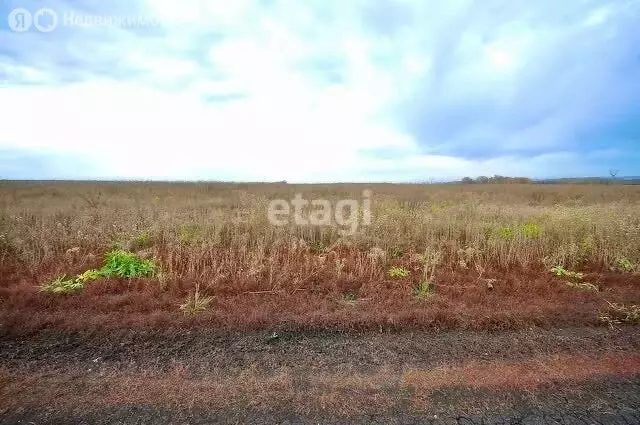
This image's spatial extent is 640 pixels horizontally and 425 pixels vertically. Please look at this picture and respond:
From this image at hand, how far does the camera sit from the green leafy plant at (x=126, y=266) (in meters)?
6.10

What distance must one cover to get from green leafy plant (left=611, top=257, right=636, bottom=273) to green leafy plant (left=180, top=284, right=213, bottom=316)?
7.37 metres

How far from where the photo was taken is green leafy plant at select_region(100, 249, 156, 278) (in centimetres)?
610

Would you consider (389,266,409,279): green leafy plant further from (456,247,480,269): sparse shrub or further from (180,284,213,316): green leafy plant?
(180,284,213,316): green leafy plant

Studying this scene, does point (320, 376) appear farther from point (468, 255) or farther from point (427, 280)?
point (468, 255)

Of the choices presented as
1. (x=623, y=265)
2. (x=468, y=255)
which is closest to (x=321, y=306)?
(x=468, y=255)

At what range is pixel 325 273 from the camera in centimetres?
633

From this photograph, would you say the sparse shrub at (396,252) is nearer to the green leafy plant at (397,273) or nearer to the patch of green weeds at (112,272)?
the green leafy plant at (397,273)

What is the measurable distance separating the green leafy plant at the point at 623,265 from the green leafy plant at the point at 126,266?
8485 millimetres

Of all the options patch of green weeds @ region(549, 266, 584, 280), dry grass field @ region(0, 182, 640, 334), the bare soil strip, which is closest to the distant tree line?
dry grass field @ region(0, 182, 640, 334)

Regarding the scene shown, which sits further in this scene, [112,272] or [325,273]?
[325,273]

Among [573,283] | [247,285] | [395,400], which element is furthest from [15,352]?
[573,283]

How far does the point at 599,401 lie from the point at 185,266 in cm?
598

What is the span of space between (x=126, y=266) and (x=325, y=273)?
11.1 feet

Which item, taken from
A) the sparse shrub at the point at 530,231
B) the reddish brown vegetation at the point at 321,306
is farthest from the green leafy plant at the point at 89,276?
the sparse shrub at the point at 530,231
